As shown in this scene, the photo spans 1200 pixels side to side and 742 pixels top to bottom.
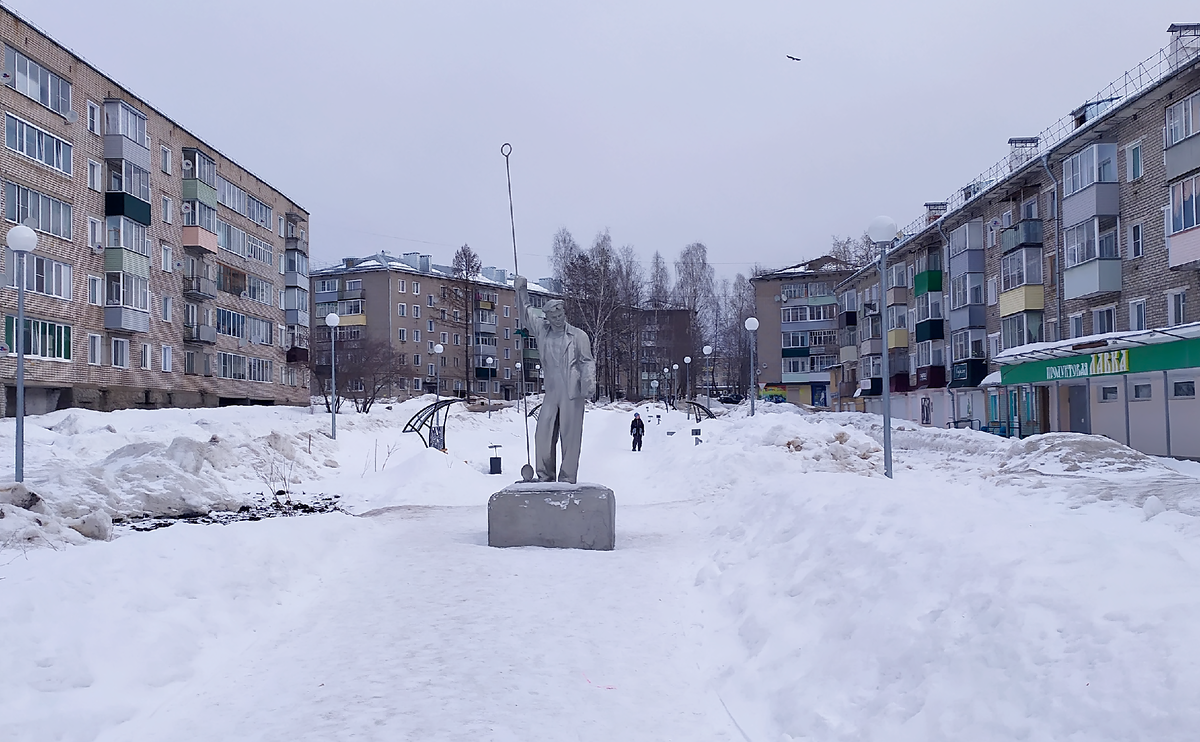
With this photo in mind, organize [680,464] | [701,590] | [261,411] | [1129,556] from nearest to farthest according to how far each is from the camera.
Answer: [1129,556], [701,590], [680,464], [261,411]

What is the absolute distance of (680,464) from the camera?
20141 mm

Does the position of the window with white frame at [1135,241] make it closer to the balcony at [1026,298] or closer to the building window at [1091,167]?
the building window at [1091,167]

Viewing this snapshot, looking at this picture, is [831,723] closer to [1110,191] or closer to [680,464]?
[680,464]

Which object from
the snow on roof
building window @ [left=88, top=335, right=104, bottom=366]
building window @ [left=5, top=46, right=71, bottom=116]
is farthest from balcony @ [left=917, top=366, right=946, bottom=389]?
building window @ [left=5, top=46, right=71, bottom=116]

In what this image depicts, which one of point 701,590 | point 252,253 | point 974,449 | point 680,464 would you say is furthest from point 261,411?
point 701,590

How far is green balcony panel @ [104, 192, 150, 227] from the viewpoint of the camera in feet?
117

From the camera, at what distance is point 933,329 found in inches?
1833

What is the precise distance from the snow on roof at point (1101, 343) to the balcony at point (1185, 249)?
230 cm

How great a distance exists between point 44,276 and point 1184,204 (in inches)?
1455

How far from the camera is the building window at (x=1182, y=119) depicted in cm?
2545

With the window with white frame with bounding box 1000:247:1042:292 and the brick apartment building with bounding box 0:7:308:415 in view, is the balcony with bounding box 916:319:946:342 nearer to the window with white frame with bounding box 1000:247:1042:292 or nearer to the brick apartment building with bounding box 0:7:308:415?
the window with white frame with bounding box 1000:247:1042:292

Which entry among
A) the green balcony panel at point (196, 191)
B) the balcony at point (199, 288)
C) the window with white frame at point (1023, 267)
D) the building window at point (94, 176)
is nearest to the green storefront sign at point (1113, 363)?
the window with white frame at point (1023, 267)

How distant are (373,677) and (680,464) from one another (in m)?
15.2

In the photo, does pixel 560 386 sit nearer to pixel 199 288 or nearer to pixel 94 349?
pixel 94 349
